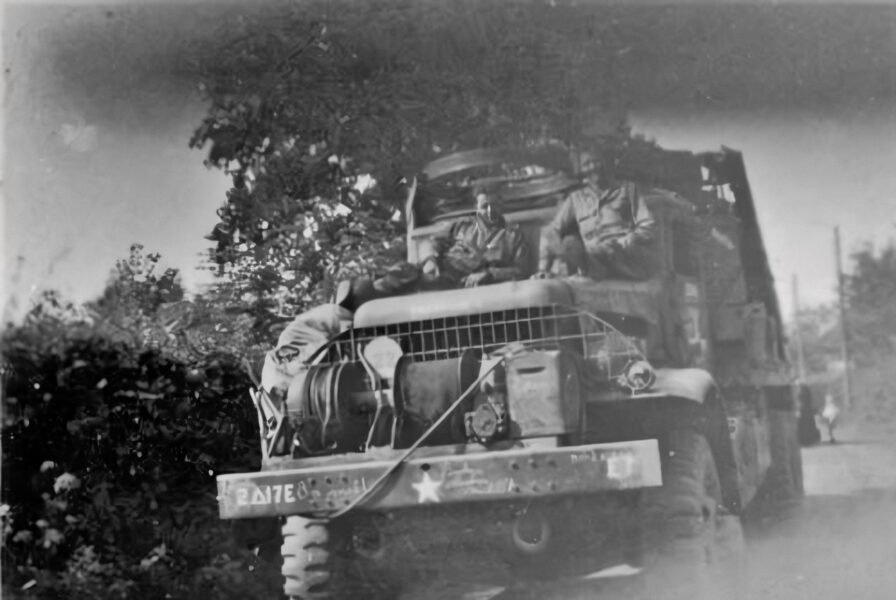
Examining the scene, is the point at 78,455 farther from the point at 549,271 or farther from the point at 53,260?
the point at 549,271

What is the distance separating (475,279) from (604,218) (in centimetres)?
70

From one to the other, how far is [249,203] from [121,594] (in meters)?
2.12

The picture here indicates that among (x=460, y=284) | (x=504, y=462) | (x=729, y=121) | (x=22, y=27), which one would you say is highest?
(x=22, y=27)

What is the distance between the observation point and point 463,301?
4859 mm

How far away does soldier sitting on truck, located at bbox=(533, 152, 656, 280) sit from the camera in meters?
4.99

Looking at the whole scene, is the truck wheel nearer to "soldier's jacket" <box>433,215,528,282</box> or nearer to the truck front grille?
the truck front grille

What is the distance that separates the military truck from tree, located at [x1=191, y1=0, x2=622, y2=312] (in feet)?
1.65

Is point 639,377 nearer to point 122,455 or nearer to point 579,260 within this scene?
point 579,260

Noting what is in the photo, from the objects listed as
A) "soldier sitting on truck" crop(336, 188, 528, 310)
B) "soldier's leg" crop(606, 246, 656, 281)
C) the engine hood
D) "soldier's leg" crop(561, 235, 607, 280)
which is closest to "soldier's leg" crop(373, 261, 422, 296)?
"soldier sitting on truck" crop(336, 188, 528, 310)

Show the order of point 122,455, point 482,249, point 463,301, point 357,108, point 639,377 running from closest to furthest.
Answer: point 639,377
point 463,301
point 482,249
point 122,455
point 357,108

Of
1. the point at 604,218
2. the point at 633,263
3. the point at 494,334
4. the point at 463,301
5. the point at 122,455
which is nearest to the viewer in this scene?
the point at 494,334

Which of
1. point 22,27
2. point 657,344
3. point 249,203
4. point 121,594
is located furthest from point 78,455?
point 657,344

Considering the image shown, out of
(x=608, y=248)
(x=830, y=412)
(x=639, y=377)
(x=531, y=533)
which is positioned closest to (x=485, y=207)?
(x=608, y=248)

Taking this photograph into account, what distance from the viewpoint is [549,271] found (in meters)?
5.05
